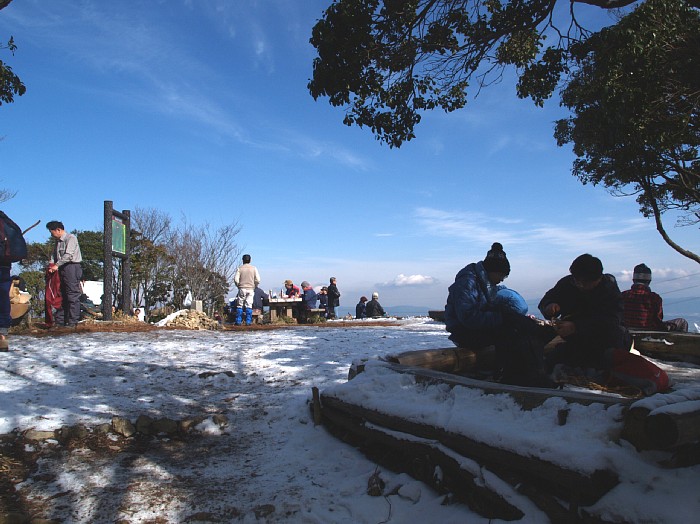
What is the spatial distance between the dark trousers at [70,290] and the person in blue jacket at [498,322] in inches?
256

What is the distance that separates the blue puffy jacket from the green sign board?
8507mm

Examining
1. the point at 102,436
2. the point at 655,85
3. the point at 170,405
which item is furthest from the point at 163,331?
the point at 655,85

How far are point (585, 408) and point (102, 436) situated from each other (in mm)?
3294

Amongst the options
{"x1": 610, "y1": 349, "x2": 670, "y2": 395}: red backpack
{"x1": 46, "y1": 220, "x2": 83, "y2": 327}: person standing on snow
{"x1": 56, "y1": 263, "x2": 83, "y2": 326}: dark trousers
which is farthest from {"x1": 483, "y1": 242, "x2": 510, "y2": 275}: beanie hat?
{"x1": 56, "y1": 263, "x2": 83, "y2": 326}: dark trousers

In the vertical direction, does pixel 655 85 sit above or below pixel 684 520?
above

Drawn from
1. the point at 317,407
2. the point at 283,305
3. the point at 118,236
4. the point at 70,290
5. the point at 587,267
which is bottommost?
the point at 317,407

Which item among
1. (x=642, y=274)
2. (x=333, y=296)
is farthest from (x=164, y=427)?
(x=333, y=296)

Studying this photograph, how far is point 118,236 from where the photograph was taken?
10.5 meters

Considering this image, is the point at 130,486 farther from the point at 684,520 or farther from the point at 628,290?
the point at 628,290

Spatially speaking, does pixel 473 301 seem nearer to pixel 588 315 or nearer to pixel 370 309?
pixel 588 315

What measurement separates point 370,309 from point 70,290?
13.3 meters

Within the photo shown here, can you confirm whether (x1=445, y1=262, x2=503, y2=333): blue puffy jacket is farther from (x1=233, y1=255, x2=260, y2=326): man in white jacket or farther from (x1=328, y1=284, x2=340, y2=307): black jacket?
(x1=328, y1=284, x2=340, y2=307): black jacket

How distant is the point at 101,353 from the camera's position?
6.08 metres

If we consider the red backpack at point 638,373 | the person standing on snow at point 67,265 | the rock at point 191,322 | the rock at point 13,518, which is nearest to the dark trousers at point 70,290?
the person standing on snow at point 67,265
